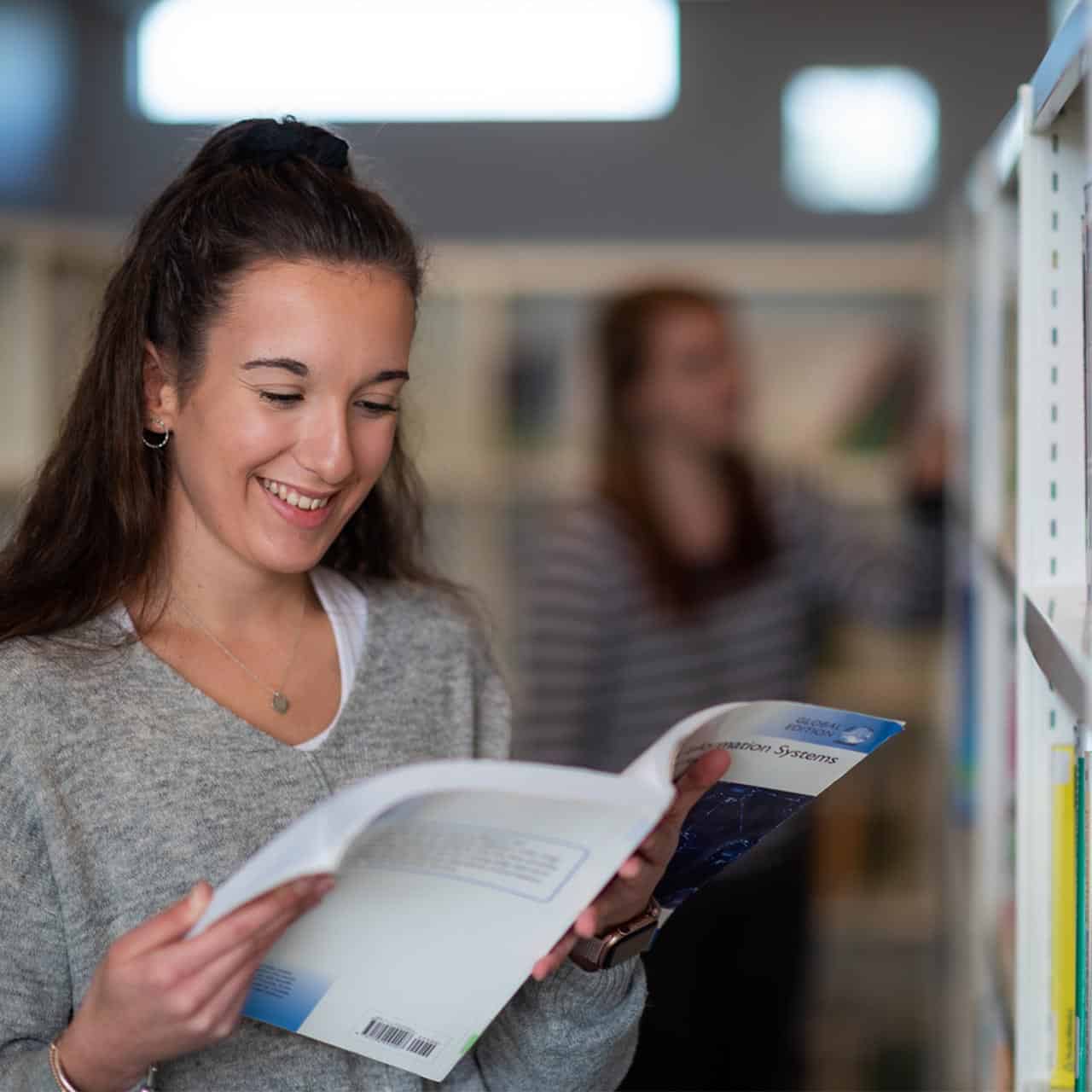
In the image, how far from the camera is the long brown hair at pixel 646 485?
250 cm

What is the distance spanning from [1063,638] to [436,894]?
0.42 metres

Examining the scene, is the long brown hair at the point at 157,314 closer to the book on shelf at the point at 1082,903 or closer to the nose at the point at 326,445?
the nose at the point at 326,445

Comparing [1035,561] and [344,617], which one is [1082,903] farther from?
[344,617]

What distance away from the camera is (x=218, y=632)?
1.31 metres

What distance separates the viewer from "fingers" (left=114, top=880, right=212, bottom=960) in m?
0.92

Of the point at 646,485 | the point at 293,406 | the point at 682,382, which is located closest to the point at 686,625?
the point at 646,485

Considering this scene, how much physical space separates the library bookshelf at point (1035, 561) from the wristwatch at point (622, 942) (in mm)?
298

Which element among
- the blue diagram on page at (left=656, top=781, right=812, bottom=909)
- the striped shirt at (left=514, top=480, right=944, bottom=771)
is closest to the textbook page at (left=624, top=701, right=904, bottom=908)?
the blue diagram on page at (left=656, top=781, right=812, bottom=909)

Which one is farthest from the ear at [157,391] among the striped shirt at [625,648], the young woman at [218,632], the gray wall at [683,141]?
the gray wall at [683,141]

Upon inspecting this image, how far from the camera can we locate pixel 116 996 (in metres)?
0.94

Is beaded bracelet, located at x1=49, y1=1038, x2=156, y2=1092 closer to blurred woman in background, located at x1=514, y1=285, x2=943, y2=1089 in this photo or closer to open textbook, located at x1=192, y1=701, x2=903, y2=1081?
open textbook, located at x1=192, y1=701, x2=903, y2=1081

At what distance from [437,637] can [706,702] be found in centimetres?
111

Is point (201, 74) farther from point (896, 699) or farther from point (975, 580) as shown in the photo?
point (975, 580)

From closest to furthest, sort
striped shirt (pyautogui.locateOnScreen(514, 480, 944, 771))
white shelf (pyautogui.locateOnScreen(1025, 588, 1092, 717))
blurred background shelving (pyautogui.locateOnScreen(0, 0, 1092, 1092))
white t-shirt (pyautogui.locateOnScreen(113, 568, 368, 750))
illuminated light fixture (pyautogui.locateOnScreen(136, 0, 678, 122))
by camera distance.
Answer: white shelf (pyautogui.locateOnScreen(1025, 588, 1092, 717)) < white t-shirt (pyautogui.locateOnScreen(113, 568, 368, 750)) < striped shirt (pyautogui.locateOnScreen(514, 480, 944, 771)) < blurred background shelving (pyautogui.locateOnScreen(0, 0, 1092, 1092)) < illuminated light fixture (pyautogui.locateOnScreen(136, 0, 678, 122))
